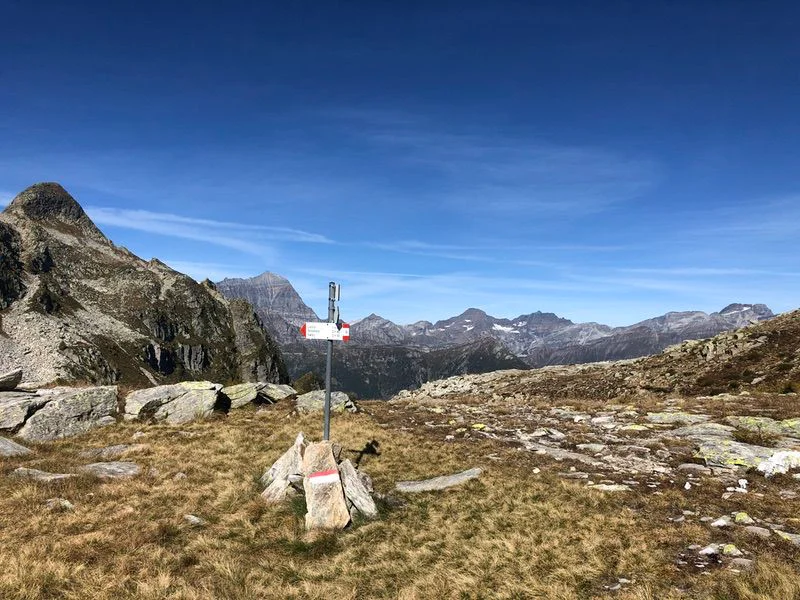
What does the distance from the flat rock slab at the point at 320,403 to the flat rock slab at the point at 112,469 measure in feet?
39.9

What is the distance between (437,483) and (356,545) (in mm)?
5152

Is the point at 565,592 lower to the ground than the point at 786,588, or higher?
lower

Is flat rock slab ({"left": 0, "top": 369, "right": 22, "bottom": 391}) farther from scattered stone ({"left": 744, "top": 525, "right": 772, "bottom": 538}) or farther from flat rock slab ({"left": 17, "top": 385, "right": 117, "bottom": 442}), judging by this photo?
scattered stone ({"left": 744, "top": 525, "right": 772, "bottom": 538})

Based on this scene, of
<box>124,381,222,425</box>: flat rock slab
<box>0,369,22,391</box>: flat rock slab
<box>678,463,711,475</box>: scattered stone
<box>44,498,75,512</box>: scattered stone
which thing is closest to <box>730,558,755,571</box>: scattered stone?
<box>678,463,711,475</box>: scattered stone

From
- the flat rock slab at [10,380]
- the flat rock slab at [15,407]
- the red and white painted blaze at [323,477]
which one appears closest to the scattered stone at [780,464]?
the red and white painted blaze at [323,477]

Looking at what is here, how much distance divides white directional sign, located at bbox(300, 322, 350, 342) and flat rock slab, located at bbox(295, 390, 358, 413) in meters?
14.1

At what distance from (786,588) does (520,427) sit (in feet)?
57.7

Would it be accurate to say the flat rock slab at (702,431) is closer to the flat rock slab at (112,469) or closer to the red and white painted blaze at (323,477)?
the red and white painted blaze at (323,477)

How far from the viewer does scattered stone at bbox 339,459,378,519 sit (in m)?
13.5

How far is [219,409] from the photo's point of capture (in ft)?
92.1

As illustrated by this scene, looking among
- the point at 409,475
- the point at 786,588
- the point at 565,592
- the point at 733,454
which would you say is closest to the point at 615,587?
the point at 565,592

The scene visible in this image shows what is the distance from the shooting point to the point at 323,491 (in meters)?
13.2

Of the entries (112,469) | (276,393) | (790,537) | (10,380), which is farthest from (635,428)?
(10,380)

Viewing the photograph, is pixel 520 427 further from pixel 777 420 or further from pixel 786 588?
pixel 786 588
